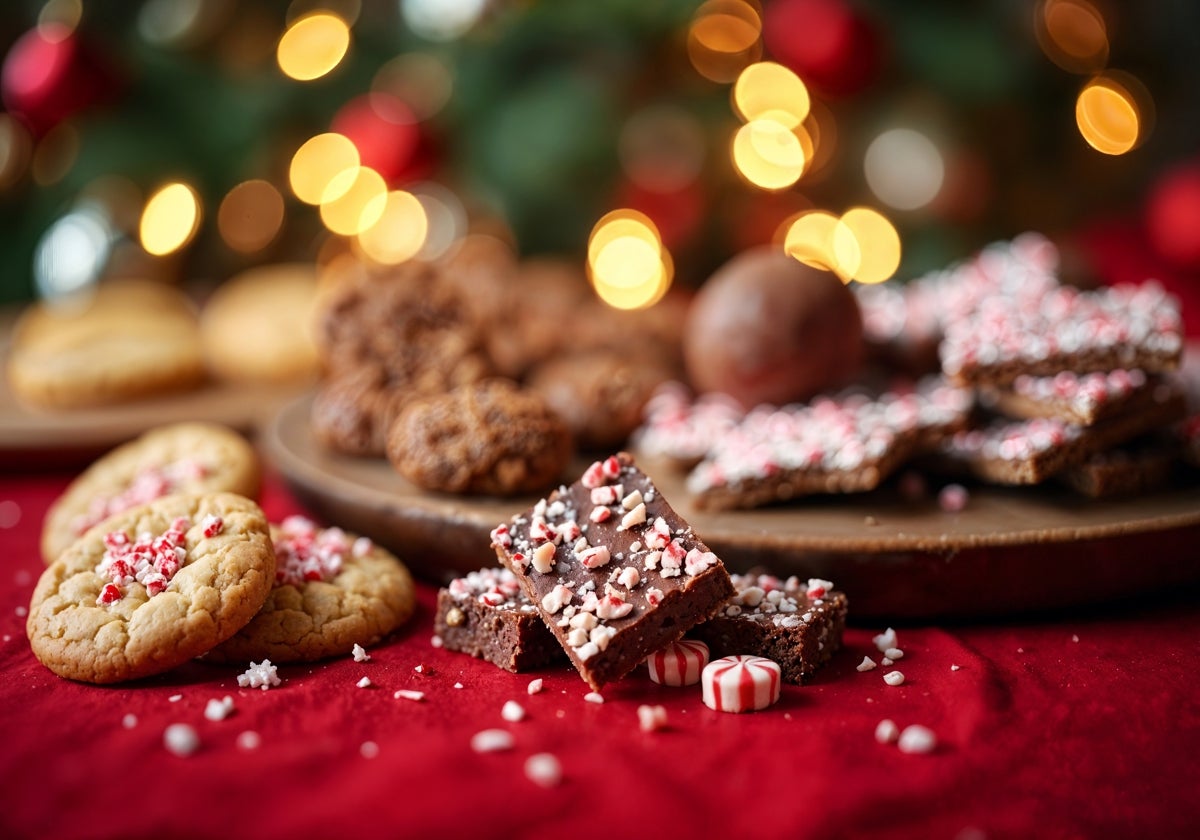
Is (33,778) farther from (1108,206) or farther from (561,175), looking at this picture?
(1108,206)

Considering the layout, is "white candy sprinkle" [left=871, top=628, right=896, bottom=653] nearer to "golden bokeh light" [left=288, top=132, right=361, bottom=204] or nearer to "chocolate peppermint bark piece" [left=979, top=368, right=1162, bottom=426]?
"chocolate peppermint bark piece" [left=979, top=368, right=1162, bottom=426]

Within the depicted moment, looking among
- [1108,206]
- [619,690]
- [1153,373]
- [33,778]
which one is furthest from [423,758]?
[1108,206]

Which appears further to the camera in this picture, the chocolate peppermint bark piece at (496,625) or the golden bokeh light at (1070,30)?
the golden bokeh light at (1070,30)

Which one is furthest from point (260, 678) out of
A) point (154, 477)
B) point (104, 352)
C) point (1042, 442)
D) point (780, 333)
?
point (104, 352)

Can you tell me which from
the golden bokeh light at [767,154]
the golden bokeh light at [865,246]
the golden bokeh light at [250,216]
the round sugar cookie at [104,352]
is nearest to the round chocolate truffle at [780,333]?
the golden bokeh light at [767,154]

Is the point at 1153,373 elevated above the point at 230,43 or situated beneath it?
situated beneath

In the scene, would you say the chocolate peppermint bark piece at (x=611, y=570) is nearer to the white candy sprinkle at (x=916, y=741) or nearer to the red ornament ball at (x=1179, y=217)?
the white candy sprinkle at (x=916, y=741)
